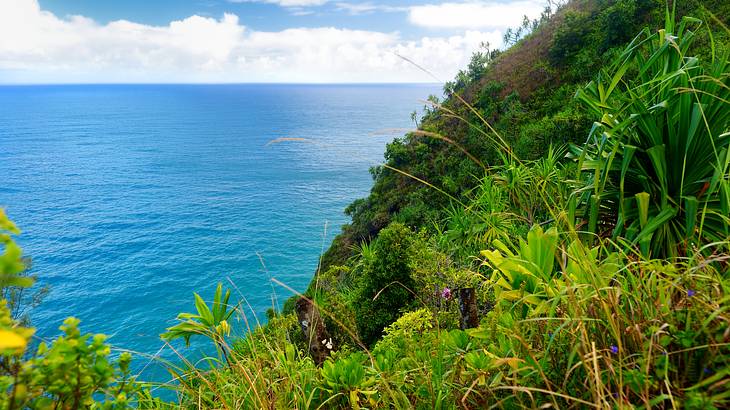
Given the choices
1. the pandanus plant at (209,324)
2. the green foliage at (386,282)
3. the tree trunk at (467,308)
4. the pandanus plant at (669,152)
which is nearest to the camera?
the pandanus plant at (209,324)

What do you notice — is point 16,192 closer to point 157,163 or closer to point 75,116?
point 157,163

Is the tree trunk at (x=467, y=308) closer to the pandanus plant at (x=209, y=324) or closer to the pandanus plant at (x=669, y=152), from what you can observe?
the pandanus plant at (x=669, y=152)

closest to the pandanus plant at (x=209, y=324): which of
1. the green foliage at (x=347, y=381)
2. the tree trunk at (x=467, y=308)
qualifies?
the green foliage at (x=347, y=381)

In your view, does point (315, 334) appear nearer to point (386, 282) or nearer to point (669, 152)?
point (669, 152)

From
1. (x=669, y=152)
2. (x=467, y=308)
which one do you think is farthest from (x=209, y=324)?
(x=669, y=152)

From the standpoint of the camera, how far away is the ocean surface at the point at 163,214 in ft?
91.9

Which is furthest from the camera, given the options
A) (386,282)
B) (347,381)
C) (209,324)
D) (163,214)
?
(163,214)

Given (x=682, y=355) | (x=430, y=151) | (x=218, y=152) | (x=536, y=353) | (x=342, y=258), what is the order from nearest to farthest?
1. (x=682, y=355)
2. (x=536, y=353)
3. (x=342, y=258)
4. (x=430, y=151)
5. (x=218, y=152)

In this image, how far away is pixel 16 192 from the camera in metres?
50.3

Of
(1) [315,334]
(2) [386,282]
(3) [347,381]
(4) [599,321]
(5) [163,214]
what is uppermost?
(4) [599,321]

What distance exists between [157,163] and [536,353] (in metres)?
74.6

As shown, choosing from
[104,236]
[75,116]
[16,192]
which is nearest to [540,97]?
[104,236]

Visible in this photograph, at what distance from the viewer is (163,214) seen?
44188 mm

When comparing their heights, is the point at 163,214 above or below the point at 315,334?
below
